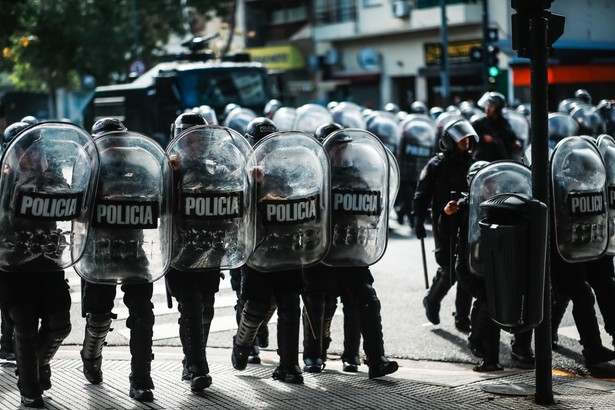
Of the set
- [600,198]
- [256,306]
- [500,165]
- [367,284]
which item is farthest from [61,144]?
[600,198]

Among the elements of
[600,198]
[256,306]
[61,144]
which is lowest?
[256,306]

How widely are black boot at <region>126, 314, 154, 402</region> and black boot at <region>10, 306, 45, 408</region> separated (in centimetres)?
56

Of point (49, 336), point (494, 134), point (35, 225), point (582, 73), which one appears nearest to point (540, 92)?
point (35, 225)

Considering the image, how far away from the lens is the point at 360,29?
4344cm

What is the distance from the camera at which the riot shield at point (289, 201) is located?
7375mm

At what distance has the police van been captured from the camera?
23750mm

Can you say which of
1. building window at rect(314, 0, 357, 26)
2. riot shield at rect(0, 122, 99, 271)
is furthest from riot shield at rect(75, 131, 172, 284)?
building window at rect(314, 0, 357, 26)

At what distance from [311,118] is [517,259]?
1366cm

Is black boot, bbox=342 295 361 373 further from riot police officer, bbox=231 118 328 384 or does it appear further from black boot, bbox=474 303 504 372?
black boot, bbox=474 303 504 372

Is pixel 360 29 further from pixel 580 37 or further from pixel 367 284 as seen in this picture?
pixel 367 284

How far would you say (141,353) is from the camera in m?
7.14

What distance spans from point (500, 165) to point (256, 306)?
190cm

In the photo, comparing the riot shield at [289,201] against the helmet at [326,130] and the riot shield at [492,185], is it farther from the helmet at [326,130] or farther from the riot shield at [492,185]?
the riot shield at [492,185]

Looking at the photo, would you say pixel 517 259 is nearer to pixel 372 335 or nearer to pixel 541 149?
pixel 541 149
